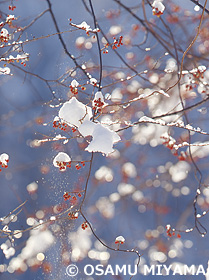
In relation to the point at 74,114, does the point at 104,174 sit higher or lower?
lower

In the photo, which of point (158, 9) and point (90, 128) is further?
point (158, 9)

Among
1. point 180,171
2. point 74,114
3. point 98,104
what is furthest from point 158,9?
point 180,171

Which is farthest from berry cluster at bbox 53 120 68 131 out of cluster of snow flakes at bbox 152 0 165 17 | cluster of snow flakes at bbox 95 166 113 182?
cluster of snow flakes at bbox 95 166 113 182

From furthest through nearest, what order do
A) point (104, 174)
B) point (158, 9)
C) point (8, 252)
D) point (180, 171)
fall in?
point (104, 174) → point (180, 171) → point (8, 252) → point (158, 9)

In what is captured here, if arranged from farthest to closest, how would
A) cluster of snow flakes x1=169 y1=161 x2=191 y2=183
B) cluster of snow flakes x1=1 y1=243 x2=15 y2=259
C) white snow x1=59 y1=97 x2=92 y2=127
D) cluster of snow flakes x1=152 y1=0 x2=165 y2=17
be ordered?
cluster of snow flakes x1=169 y1=161 x2=191 y2=183
cluster of snow flakes x1=1 y1=243 x2=15 y2=259
cluster of snow flakes x1=152 y1=0 x2=165 y2=17
white snow x1=59 y1=97 x2=92 y2=127

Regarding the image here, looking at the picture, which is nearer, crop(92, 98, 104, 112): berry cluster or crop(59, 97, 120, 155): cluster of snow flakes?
crop(59, 97, 120, 155): cluster of snow flakes

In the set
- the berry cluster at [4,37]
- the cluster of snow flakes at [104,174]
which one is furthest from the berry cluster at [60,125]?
the cluster of snow flakes at [104,174]

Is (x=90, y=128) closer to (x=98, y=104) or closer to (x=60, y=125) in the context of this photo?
(x=98, y=104)

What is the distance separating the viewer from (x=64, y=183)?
3.59 meters

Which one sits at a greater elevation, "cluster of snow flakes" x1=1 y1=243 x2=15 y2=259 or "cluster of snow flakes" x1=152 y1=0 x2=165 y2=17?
"cluster of snow flakes" x1=152 y1=0 x2=165 y2=17

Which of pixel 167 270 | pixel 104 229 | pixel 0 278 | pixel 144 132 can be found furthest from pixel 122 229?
pixel 0 278

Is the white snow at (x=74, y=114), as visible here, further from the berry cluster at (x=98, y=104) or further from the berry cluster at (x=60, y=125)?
the berry cluster at (x=60, y=125)

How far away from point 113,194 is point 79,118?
4.39 meters

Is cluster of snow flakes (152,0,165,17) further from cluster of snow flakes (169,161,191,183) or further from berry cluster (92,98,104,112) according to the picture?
cluster of snow flakes (169,161,191,183)
